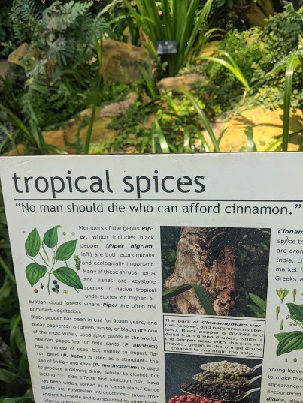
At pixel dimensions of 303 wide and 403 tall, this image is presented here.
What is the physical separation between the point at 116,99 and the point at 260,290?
6.28 feet

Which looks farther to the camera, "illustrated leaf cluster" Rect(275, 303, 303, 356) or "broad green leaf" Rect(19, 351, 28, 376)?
"broad green leaf" Rect(19, 351, 28, 376)

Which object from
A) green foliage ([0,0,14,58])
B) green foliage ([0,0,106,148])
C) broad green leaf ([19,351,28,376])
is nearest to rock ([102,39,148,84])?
green foliage ([0,0,106,148])

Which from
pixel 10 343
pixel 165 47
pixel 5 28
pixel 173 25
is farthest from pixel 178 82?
pixel 10 343

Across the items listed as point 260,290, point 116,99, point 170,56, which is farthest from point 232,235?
point 170,56

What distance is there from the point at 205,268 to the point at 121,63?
6.87ft

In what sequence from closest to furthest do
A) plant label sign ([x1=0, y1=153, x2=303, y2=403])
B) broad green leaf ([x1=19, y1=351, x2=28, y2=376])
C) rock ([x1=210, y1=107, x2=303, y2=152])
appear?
1. plant label sign ([x1=0, y1=153, x2=303, y2=403])
2. broad green leaf ([x1=19, y1=351, x2=28, y2=376])
3. rock ([x1=210, y1=107, x2=303, y2=152])

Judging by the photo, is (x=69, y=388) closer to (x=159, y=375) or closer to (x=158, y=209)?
(x=159, y=375)

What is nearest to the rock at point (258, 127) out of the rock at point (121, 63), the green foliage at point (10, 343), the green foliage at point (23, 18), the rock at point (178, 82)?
the rock at point (178, 82)

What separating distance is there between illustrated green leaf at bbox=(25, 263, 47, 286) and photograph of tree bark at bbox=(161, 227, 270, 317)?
28cm

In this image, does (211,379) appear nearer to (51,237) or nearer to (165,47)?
(51,237)

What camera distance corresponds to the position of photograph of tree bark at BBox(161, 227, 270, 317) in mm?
920

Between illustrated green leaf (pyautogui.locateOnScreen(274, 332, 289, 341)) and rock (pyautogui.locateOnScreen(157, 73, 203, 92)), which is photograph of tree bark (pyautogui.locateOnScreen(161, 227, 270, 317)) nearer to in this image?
illustrated green leaf (pyautogui.locateOnScreen(274, 332, 289, 341))

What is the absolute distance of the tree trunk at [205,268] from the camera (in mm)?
927

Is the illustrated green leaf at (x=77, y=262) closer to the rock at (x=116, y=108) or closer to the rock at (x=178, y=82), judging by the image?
the rock at (x=116, y=108)
